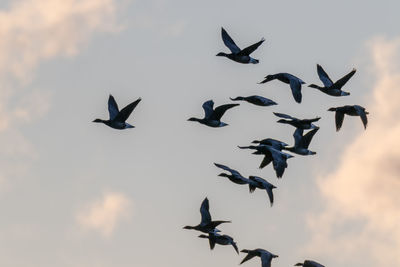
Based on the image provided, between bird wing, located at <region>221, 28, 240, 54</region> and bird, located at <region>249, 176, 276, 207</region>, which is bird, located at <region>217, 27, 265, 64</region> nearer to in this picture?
bird wing, located at <region>221, 28, 240, 54</region>

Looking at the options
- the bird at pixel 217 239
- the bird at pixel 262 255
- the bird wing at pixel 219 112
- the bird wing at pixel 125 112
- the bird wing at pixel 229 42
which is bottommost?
the bird at pixel 262 255

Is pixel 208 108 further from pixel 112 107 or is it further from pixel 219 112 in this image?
pixel 112 107

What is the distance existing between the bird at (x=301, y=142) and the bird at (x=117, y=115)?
41.6 feet

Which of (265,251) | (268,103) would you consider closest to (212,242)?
(265,251)

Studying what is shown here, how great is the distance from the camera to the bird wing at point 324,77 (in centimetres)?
9519

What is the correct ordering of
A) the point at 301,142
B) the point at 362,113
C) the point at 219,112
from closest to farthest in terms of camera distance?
the point at 362,113 → the point at 219,112 → the point at 301,142

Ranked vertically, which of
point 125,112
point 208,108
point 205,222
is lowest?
point 205,222

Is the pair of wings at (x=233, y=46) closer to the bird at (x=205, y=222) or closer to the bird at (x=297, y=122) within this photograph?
the bird at (x=297, y=122)

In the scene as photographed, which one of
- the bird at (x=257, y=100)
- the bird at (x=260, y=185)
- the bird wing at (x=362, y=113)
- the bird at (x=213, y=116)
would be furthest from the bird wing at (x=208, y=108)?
the bird wing at (x=362, y=113)

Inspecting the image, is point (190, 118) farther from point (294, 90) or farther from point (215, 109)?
point (294, 90)

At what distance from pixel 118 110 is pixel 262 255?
14130 millimetres

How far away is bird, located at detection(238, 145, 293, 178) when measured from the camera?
85.6 meters

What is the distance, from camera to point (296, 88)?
92375mm

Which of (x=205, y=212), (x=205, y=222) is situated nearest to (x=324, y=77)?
(x=205, y=212)
